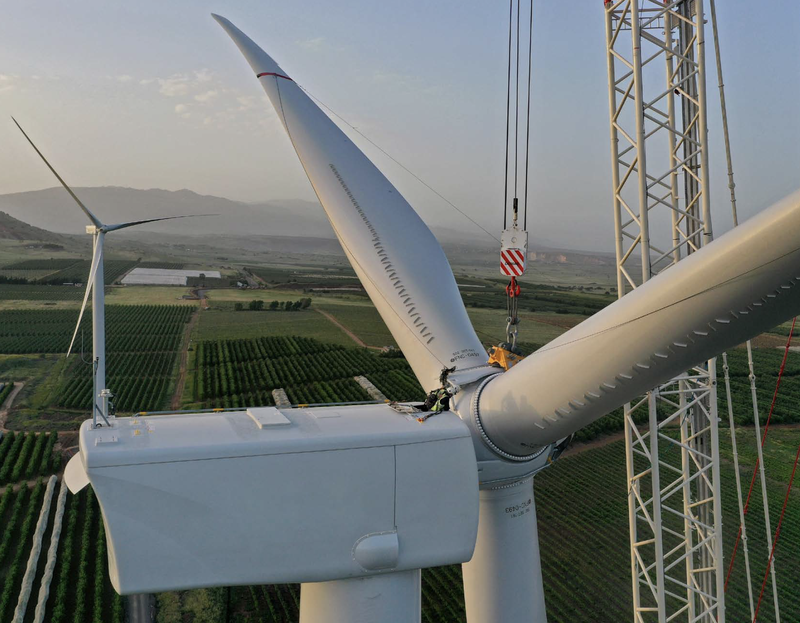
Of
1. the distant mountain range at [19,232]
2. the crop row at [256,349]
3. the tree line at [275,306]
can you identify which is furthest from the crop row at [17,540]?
the distant mountain range at [19,232]

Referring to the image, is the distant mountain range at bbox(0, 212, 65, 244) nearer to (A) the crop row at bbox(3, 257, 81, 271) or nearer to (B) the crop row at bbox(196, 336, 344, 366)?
(A) the crop row at bbox(3, 257, 81, 271)

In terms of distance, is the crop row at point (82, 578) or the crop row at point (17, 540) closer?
the crop row at point (82, 578)

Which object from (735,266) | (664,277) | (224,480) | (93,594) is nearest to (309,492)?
(224,480)

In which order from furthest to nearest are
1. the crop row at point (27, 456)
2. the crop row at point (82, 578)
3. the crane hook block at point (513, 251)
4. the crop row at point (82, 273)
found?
1. the crop row at point (82, 273)
2. the crop row at point (27, 456)
3. the crop row at point (82, 578)
4. the crane hook block at point (513, 251)

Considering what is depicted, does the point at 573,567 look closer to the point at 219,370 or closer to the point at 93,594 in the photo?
the point at 93,594

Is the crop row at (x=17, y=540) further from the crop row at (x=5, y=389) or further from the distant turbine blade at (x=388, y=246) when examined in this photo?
the crop row at (x=5, y=389)

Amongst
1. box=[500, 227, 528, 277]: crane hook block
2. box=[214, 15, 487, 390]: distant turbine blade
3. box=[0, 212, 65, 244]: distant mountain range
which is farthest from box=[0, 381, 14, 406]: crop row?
box=[0, 212, 65, 244]: distant mountain range
